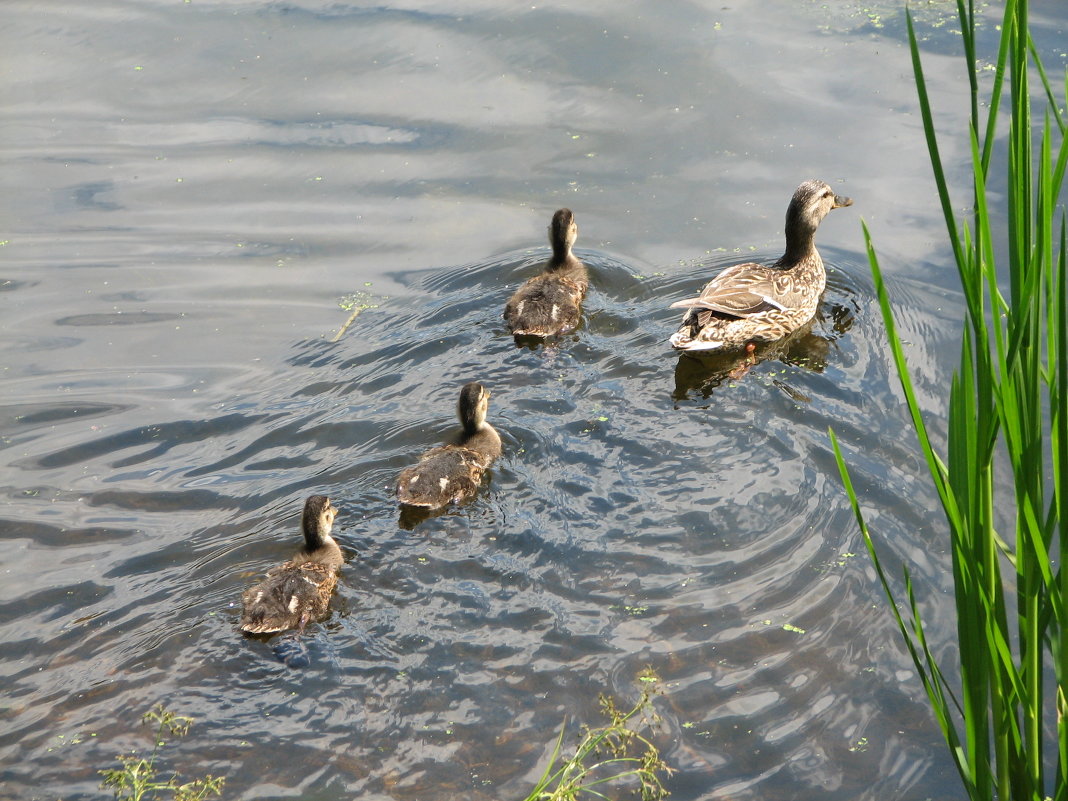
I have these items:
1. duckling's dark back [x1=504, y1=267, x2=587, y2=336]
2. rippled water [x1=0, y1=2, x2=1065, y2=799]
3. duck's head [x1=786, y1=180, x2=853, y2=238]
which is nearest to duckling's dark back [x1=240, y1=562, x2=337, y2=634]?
rippled water [x1=0, y1=2, x2=1065, y2=799]

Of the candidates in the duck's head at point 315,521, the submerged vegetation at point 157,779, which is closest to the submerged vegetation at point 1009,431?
the submerged vegetation at point 157,779

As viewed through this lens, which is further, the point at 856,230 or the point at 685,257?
the point at 856,230

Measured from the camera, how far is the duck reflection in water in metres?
6.52

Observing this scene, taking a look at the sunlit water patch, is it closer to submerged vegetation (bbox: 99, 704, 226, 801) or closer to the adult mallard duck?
submerged vegetation (bbox: 99, 704, 226, 801)

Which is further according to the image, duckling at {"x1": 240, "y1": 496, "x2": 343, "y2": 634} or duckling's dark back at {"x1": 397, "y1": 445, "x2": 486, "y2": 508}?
duckling's dark back at {"x1": 397, "y1": 445, "x2": 486, "y2": 508}

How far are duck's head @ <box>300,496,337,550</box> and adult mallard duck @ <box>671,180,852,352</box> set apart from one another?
250 centimetres

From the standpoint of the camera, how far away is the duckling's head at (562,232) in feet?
23.7

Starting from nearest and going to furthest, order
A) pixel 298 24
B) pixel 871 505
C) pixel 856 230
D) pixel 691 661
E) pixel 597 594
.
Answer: pixel 691 661, pixel 597 594, pixel 871 505, pixel 856 230, pixel 298 24

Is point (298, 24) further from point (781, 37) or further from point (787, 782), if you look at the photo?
point (787, 782)

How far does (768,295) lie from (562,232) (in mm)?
1361

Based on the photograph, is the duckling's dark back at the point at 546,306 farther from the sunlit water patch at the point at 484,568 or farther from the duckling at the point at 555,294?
the sunlit water patch at the point at 484,568

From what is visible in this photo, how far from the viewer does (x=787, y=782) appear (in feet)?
13.2

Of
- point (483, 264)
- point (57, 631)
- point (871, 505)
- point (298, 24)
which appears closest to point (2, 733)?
point (57, 631)

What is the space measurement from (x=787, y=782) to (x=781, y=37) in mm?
7226
